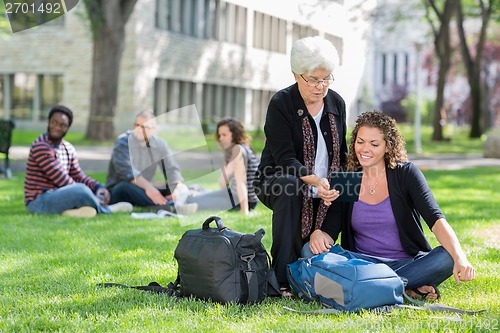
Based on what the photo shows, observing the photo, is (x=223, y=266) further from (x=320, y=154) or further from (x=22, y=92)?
(x=22, y=92)

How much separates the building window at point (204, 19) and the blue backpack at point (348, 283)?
2719 cm

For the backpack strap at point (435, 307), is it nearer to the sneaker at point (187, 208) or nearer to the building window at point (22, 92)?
the sneaker at point (187, 208)

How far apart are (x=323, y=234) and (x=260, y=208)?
190 inches

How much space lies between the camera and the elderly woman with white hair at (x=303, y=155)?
502 cm

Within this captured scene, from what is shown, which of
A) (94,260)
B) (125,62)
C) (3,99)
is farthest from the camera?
(3,99)

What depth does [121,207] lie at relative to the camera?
30.2ft

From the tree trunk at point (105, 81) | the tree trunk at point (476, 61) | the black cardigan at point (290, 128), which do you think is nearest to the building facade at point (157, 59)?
the tree trunk at point (105, 81)

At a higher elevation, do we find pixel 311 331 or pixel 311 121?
pixel 311 121

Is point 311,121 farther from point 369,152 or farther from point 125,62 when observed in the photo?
point 125,62

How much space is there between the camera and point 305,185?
5.06 meters

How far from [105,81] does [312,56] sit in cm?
1804

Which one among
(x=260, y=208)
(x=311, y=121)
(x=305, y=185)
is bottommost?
(x=260, y=208)

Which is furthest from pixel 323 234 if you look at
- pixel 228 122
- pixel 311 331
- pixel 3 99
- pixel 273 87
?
pixel 273 87

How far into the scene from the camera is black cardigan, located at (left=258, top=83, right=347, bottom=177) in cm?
512
